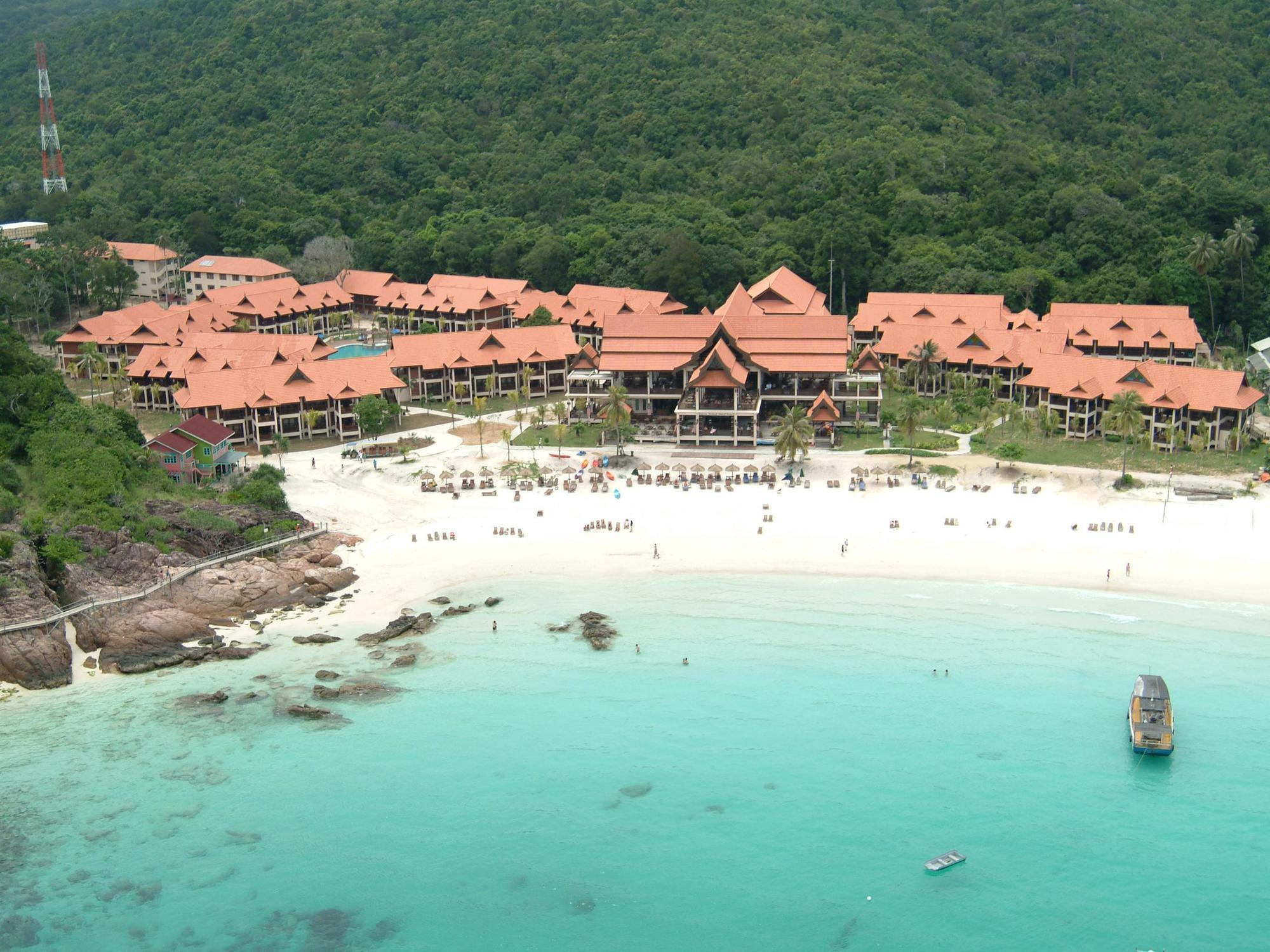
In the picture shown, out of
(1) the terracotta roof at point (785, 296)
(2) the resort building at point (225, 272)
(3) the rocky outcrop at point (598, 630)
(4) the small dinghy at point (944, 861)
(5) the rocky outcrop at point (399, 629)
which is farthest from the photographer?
(2) the resort building at point (225, 272)

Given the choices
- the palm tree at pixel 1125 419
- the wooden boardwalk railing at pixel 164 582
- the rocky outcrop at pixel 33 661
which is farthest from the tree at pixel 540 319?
the rocky outcrop at pixel 33 661

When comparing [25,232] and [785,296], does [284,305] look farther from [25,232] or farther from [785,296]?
[785,296]

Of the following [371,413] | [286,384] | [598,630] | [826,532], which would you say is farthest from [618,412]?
[598,630]

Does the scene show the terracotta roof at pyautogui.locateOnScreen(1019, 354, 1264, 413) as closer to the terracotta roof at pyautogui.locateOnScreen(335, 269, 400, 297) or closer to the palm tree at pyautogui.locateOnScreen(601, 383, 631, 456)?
the palm tree at pyautogui.locateOnScreen(601, 383, 631, 456)

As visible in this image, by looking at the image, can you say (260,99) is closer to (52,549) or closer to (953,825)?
(52,549)

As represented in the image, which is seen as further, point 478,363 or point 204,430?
point 478,363

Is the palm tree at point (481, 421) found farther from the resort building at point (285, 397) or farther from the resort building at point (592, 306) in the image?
the resort building at point (592, 306)
